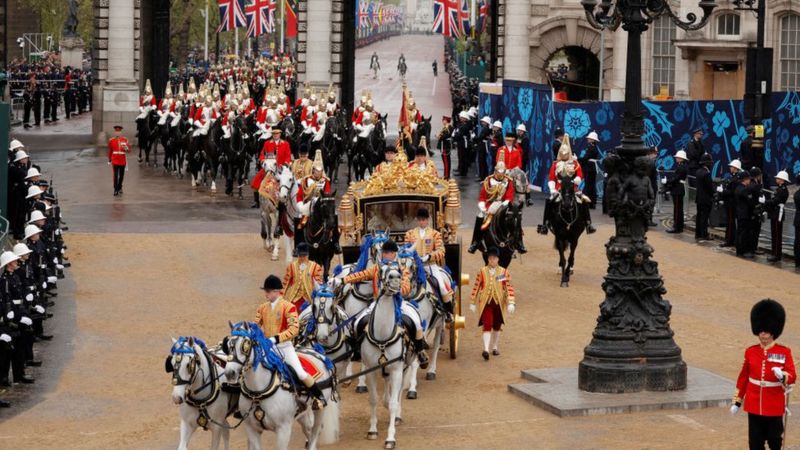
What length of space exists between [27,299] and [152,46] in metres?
41.8

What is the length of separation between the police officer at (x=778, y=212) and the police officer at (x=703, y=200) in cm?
249

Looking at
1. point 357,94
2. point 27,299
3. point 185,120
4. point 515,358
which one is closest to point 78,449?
point 27,299

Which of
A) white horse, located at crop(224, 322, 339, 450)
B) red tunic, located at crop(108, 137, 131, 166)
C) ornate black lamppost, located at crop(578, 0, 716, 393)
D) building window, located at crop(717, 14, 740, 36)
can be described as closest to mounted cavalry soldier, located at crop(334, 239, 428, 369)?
ornate black lamppost, located at crop(578, 0, 716, 393)

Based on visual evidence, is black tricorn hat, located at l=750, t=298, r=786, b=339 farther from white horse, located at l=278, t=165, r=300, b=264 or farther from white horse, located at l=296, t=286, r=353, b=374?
white horse, located at l=278, t=165, r=300, b=264

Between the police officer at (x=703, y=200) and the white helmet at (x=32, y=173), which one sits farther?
the police officer at (x=703, y=200)

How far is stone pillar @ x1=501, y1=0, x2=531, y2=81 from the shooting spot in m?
59.4

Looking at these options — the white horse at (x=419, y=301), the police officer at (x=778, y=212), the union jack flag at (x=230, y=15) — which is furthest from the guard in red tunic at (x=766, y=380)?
the union jack flag at (x=230, y=15)

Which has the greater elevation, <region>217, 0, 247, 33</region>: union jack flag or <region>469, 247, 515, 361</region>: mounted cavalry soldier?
<region>217, 0, 247, 33</region>: union jack flag

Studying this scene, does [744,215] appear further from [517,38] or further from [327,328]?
[517,38]

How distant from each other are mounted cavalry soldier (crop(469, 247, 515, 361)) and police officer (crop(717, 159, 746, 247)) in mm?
11172

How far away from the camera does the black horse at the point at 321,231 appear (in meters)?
26.9

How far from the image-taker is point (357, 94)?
9588cm

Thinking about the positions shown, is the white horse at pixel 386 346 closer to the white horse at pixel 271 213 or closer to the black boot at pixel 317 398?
the black boot at pixel 317 398

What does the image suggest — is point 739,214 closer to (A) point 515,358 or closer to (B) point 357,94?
(A) point 515,358
